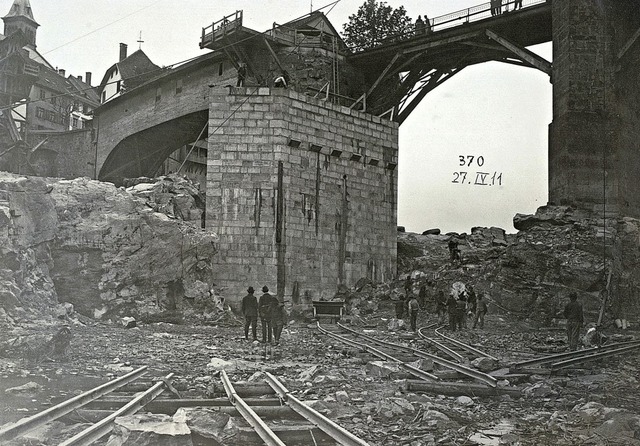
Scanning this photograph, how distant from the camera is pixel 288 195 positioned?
23297 millimetres

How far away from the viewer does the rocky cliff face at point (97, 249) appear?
609 inches

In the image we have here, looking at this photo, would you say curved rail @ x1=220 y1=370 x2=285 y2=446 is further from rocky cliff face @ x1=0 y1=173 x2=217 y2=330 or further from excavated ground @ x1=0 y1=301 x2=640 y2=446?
rocky cliff face @ x1=0 y1=173 x2=217 y2=330

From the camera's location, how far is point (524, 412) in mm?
7742

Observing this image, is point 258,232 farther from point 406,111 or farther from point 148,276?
point 406,111

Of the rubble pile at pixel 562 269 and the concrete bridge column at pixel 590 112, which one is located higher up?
the concrete bridge column at pixel 590 112

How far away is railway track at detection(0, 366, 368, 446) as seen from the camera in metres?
5.71

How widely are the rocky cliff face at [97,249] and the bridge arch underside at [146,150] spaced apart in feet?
51.5

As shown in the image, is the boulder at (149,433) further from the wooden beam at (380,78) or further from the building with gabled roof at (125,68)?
the building with gabled roof at (125,68)

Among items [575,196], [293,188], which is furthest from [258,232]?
[575,196]

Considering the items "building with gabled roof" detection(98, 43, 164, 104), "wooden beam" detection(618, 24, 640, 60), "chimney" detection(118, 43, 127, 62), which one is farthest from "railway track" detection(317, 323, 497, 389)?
"chimney" detection(118, 43, 127, 62)

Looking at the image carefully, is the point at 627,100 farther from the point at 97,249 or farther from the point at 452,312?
the point at 97,249

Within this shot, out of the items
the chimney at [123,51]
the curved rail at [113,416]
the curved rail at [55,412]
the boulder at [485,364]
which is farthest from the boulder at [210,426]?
the chimney at [123,51]

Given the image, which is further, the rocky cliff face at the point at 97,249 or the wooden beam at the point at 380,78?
the wooden beam at the point at 380,78

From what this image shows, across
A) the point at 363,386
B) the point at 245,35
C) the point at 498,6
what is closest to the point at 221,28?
the point at 245,35
